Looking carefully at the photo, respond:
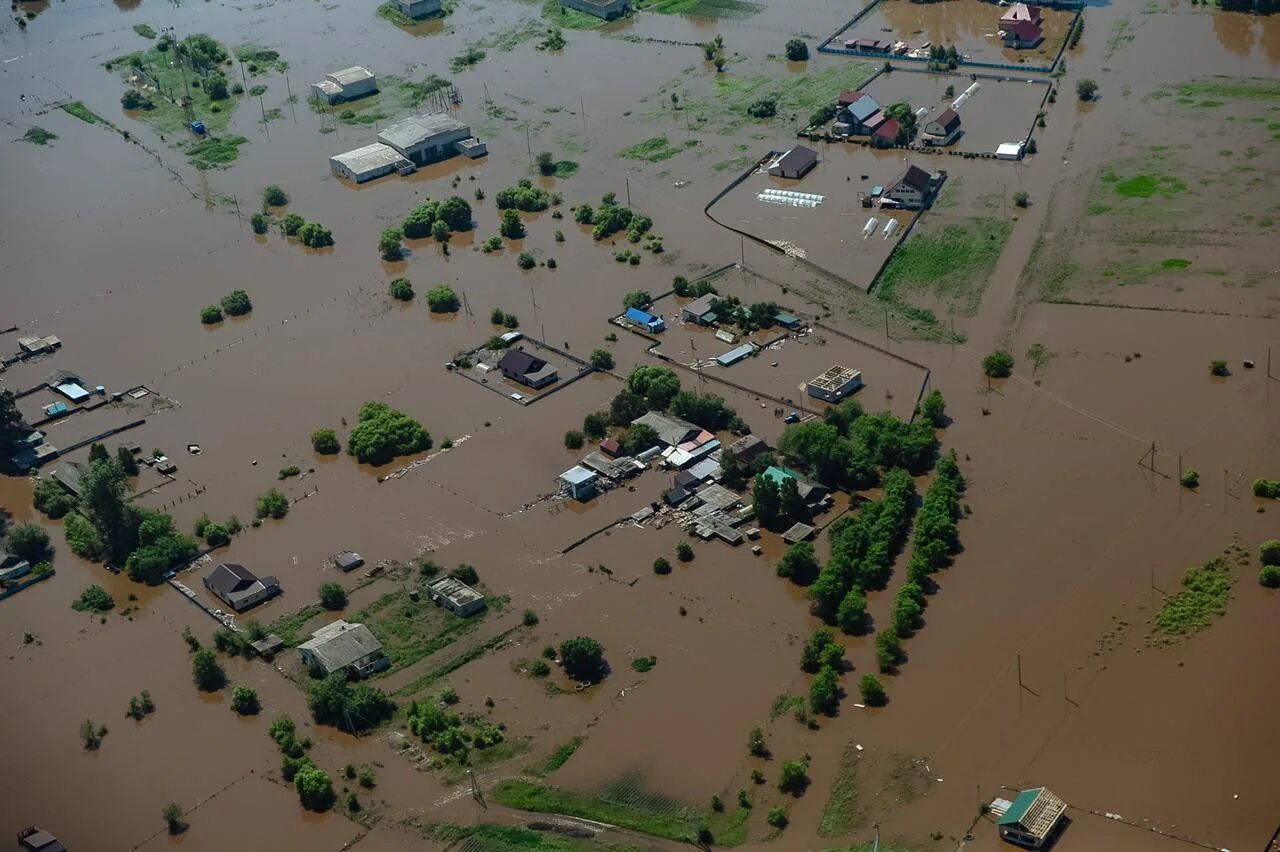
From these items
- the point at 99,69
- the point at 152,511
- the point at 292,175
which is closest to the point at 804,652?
the point at 152,511

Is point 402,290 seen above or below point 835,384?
below

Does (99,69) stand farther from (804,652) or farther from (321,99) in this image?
(804,652)

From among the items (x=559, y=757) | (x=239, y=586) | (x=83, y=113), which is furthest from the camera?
(x=83, y=113)

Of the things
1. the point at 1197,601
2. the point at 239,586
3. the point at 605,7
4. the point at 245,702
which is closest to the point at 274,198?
the point at 605,7

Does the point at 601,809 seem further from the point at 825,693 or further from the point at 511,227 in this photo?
the point at 511,227

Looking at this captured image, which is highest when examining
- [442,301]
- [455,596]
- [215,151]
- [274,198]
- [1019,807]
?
[1019,807]

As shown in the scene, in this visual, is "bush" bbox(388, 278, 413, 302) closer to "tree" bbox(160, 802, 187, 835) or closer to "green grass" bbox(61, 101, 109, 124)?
"tree" bbox(160, 802, 187, 835)
